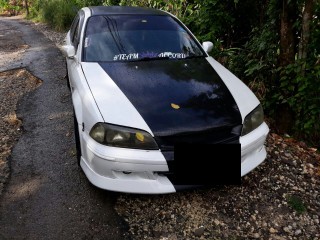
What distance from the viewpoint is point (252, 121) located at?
9.64ft

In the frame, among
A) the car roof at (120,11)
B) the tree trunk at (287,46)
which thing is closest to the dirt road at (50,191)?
the car roof at (120,11)

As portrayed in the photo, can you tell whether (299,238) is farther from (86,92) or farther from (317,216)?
(86,92)

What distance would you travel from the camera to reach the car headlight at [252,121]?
2.84 meters

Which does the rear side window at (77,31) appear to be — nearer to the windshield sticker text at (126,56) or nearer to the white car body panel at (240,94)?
the windshield sticker text at (126,56)

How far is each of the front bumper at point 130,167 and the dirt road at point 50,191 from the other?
0.33 m

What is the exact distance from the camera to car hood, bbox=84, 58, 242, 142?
267cm

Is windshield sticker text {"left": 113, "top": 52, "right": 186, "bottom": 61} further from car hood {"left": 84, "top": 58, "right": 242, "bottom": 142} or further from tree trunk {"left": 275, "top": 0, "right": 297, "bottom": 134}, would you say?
tree trunk {"left": 275, "top": 0, "right": 297, "bottom": 134}

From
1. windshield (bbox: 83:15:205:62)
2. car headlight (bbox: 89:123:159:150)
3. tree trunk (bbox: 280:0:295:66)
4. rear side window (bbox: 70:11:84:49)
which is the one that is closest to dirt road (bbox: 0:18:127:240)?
car headlight (bbox: 89:123:159:150)

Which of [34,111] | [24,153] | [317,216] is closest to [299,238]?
[317,216]

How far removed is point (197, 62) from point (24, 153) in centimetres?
221

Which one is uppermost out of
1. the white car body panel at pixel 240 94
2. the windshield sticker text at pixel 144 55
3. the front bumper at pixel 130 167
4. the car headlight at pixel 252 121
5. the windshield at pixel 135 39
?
the windshield at pixel 135 39

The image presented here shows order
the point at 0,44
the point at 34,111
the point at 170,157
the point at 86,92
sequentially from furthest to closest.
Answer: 1. the point at 0,44
2. the point at 34,111
3. the point at 86,92
4. the point at 170,157

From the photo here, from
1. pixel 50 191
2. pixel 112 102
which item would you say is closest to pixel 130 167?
pixel 112 102

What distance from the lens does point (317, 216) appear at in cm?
295
